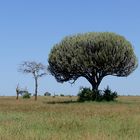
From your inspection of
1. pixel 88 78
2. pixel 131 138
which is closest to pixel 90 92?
pixel 88 78

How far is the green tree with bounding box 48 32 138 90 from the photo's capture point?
6556 cm

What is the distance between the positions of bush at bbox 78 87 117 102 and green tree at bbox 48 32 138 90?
43.5 inches

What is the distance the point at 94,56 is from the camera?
65562mm

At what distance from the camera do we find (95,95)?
67.4m

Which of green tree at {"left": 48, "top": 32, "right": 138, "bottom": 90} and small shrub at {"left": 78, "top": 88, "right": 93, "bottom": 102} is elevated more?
green tree at {"left": 48, "top": 32, "right": 138, "bottom": 90}

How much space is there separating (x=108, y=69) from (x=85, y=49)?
4.11 meters

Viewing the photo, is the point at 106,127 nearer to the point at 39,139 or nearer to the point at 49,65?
the point at 39,139

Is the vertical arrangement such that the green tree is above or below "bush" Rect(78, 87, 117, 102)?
above

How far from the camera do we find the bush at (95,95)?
6706 centimetres

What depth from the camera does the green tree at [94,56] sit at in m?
65.6

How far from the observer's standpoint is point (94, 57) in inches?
2584

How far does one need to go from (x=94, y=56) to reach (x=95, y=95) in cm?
548

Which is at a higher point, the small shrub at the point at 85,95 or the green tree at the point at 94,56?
the green tree at the point at 94,56

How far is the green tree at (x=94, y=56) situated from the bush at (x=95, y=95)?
111cm
